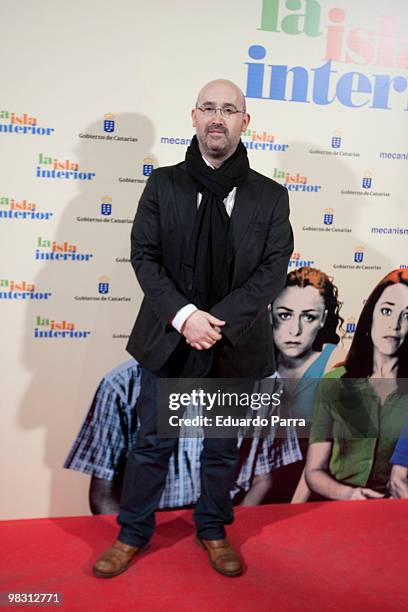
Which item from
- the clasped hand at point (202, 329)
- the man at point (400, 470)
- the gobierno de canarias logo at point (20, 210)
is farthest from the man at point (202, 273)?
the man at point (400, 470)

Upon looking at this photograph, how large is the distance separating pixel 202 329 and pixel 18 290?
3.16 ft

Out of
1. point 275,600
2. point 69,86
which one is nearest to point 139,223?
point 69,86

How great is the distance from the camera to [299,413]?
10.4 ft

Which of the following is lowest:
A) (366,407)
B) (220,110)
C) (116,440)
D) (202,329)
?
(116,440)

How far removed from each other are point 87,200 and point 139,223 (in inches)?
17.3

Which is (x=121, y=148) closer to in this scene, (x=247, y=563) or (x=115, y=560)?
(x=115, y=560)

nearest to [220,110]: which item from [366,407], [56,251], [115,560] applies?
[56,251]

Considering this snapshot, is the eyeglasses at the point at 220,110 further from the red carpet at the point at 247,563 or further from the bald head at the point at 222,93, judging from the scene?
the red carpet at the point at 247,563

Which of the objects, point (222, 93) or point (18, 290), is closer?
point (222, 93)

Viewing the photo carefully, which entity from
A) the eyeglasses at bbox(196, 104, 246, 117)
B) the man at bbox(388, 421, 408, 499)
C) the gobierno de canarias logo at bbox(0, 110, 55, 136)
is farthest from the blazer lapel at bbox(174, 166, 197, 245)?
the man at bbox(388, 421, 408, 499)

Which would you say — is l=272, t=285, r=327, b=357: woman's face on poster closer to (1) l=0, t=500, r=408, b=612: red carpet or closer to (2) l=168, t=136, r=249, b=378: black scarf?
(2) l=168, t=136, r=249, b=378: black scarf

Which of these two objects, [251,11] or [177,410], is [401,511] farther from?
[251,11]

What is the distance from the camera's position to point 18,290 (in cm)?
280

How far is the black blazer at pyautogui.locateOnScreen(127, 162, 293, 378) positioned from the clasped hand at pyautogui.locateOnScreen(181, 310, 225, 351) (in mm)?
40
